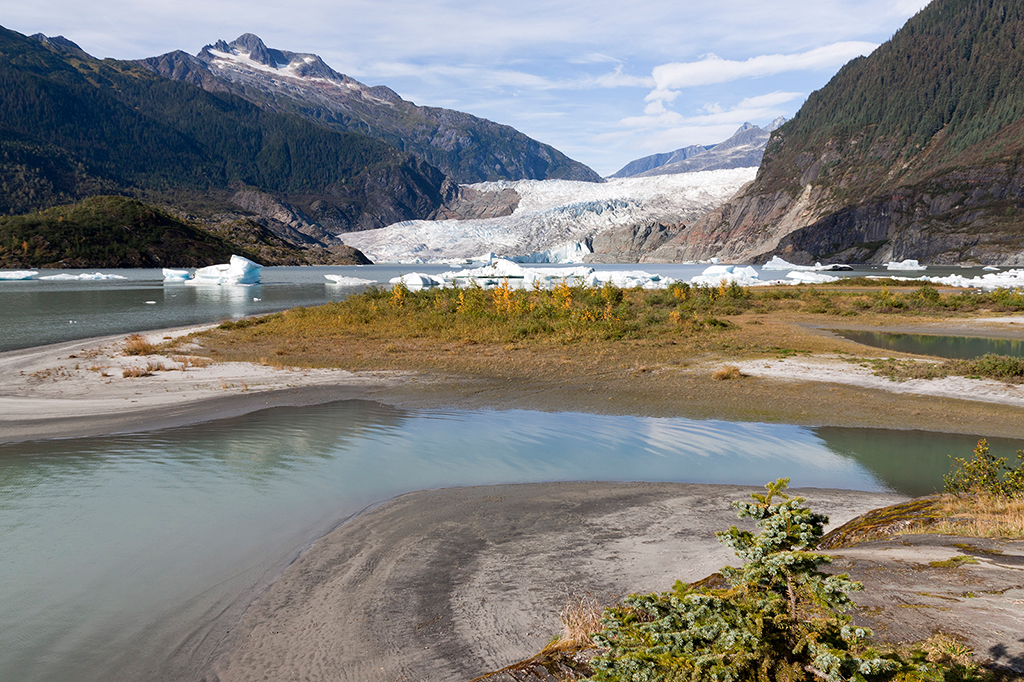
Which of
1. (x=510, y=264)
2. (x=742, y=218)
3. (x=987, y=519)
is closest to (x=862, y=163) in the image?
(x=742, y=218)

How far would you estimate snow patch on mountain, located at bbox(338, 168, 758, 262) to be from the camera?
143m

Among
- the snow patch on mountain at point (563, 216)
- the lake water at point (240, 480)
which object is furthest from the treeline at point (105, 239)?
the lake water at point (240, 480)

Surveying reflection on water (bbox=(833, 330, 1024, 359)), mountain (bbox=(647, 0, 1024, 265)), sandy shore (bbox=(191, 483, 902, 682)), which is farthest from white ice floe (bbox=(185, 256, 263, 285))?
mountain (bbox=(647, 0, 1024, 265))

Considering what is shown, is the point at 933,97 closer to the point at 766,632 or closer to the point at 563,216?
the point at 563,216

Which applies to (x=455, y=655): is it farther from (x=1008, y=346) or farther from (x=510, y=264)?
(x=510, y=264)

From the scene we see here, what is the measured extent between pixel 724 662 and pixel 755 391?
13.0 m

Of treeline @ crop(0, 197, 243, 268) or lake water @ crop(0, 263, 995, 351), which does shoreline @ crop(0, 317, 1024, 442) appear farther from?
treeline @ crop(0, 197, 243, 268)

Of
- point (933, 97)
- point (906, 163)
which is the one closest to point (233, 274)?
point (906, 163)

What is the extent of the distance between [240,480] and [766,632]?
8131 mm

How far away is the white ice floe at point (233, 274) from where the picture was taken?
70312 mm

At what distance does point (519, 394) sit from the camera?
14.8 meters

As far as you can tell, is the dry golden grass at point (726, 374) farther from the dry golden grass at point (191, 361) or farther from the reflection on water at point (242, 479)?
the dry golden grass at point (191, 361)

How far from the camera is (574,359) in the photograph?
740 inches

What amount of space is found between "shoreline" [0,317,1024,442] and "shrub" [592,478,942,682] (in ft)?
33.6
